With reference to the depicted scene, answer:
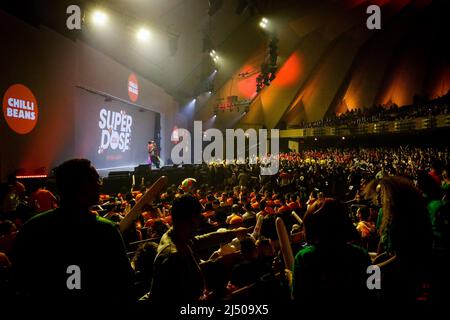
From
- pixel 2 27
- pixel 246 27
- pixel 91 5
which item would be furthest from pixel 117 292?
pixel 246 27

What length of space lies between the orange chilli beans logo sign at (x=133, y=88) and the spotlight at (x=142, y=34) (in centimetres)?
187

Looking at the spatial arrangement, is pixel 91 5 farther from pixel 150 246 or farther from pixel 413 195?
pixel 413 195

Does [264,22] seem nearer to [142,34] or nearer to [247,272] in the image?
[142,34]

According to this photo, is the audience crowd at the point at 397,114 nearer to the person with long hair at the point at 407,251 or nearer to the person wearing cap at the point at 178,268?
the person with long hair at the point at 407,251

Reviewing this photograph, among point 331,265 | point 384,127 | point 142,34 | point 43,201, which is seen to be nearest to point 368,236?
point 331,265

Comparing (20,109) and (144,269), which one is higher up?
(20,109)

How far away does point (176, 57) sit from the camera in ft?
65.4

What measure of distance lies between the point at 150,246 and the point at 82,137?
10.2 meters

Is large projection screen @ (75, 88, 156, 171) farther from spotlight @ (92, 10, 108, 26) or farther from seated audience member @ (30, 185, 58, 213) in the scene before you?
seated audience member @ (30, 185, 58, 213)

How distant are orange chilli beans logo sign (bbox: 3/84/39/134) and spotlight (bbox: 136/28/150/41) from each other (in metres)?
7.07

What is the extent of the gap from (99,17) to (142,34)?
10.3ft

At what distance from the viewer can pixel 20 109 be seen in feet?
28.5
